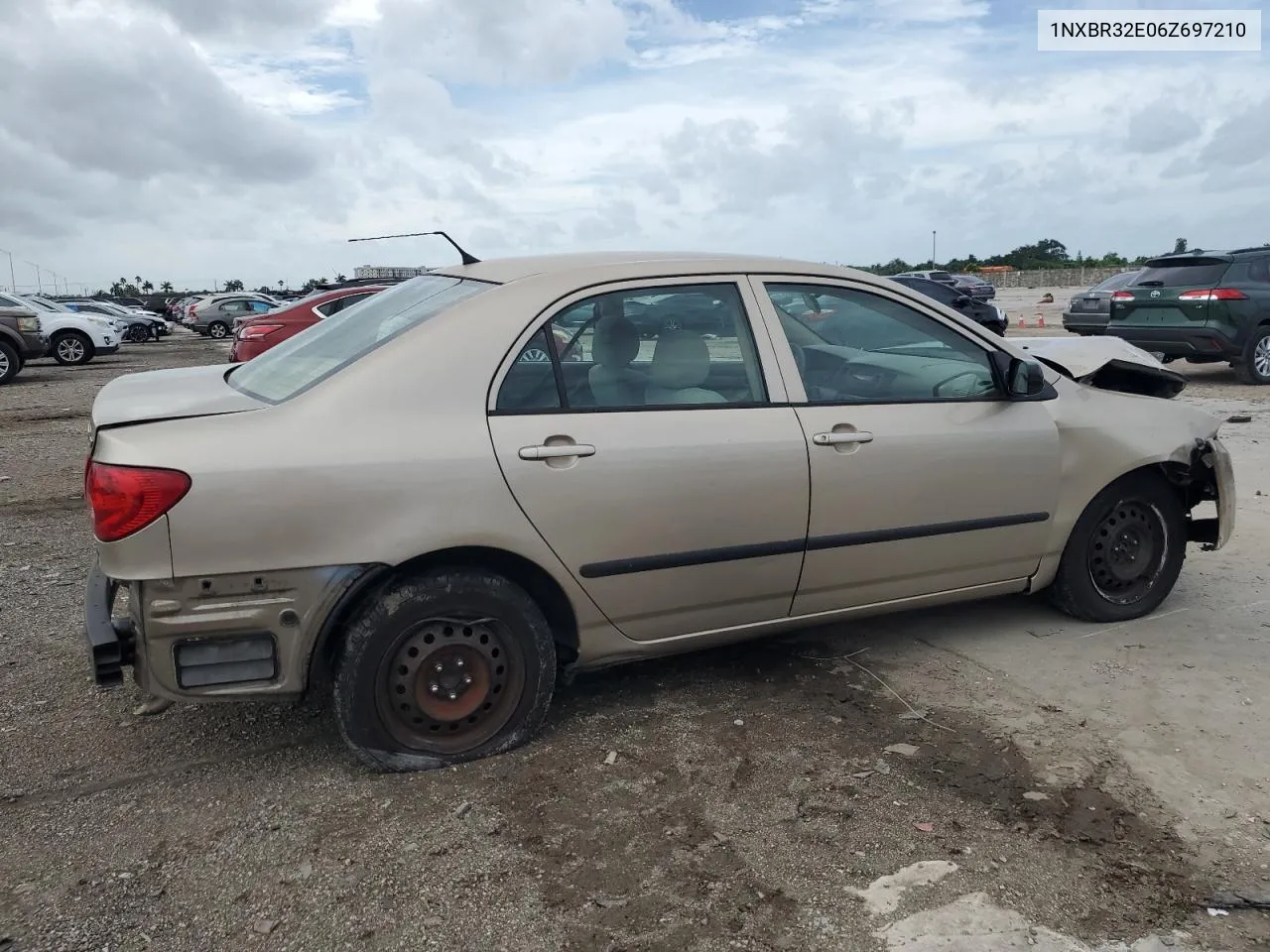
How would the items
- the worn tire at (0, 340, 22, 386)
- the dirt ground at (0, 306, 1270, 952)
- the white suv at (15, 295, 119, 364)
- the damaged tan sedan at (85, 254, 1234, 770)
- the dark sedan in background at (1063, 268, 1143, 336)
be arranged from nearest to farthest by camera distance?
the dirt ground at (0, 306, 1270, 952)
the damaged tan sedan at (85, 254, 1234, 770)
the dark sedan in background at (1063, 268, 1143, 336)
the worn tire at (0, 340, 22, 386)
the white suv at (15, 295, 119, 364)

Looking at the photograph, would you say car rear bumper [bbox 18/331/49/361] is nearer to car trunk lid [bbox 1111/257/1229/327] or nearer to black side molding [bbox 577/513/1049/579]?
car trunk lid [bbox 1111/257/1229/327]

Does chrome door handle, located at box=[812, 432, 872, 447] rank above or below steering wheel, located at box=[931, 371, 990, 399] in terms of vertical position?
below

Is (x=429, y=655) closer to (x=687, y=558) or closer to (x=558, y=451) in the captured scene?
(x=558, y=451)

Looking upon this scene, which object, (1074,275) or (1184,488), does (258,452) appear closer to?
(1184,488)

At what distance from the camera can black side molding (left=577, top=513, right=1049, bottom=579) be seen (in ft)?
11.1

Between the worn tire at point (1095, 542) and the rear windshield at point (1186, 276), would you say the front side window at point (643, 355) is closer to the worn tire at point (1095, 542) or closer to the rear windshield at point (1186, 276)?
the worn tire at point (1095, 542)

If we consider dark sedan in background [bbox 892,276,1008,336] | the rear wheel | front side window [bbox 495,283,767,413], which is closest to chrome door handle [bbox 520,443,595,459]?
front side window [bbox 495,283,767,413]

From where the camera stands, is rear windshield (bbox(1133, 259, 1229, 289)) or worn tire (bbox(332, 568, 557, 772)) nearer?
worn tire (bbox(332, 568, 557, 772))

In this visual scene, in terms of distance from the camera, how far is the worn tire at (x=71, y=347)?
69.3 ft

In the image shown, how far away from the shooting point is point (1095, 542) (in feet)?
14.5

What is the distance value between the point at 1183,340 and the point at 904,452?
1018 cm

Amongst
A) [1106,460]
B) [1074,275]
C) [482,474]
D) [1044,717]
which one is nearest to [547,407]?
[482,474]

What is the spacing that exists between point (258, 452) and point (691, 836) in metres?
1.64

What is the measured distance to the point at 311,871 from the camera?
276 cm
